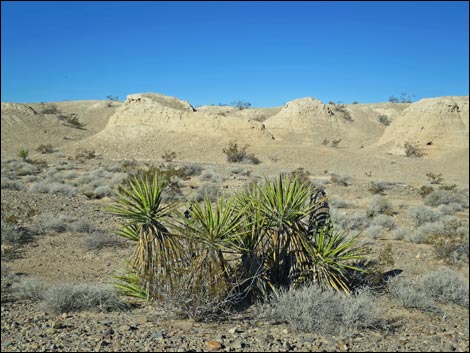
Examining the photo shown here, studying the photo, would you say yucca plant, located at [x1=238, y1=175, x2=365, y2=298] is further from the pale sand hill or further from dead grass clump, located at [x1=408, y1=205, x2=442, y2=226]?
the pale sand hill

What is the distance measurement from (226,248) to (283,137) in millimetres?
38502

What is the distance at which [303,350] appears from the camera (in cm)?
532

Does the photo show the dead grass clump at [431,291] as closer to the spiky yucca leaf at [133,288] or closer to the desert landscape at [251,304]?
the desert landscape at [251,304]

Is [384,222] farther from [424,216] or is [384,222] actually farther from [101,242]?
[101,242]

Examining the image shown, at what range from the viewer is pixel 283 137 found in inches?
1737

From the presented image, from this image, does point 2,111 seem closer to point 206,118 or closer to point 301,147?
point 206,118

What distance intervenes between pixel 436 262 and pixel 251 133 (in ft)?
91.8

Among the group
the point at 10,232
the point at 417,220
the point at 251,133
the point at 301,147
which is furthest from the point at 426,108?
the point at 10,232

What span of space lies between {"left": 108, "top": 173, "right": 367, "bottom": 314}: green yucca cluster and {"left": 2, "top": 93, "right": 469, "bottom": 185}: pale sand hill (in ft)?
70.5

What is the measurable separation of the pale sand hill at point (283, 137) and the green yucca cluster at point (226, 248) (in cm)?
2150

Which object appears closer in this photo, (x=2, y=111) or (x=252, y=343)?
(x=252, y=343)

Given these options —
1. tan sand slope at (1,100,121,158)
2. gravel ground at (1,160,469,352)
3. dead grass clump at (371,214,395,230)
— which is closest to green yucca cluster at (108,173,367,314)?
gravel ground at (1,160,469,352)

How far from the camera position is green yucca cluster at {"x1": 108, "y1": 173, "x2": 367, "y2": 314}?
612 centimetres

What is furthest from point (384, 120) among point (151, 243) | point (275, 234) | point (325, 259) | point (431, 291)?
point (151, 243)
